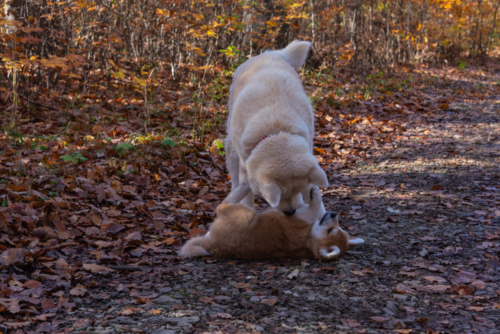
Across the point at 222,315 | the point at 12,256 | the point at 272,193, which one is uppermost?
the point at 272,193

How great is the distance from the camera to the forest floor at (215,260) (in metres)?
2.97

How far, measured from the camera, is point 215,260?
13.7ft

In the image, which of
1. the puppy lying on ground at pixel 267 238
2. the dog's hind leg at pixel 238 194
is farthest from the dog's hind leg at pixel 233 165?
the puppy lying on ground at pixel 267 238

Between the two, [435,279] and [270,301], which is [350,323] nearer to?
[270,301]

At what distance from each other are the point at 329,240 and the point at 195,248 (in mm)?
1334

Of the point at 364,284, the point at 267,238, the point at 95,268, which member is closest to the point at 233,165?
the point at 267,238

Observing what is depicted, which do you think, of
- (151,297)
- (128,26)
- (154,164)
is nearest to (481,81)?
(128,26)

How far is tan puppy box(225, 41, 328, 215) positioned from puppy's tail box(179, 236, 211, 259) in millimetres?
773

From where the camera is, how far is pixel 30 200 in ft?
15.0

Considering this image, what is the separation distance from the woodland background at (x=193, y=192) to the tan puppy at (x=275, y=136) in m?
0.79

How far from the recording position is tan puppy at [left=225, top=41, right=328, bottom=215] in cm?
412

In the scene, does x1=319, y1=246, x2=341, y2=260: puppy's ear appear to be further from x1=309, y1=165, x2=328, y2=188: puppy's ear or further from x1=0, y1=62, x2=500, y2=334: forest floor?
x1=309, y1=165, x2=328, y2=188: puppy's ear

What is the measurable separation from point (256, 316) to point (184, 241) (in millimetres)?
1806

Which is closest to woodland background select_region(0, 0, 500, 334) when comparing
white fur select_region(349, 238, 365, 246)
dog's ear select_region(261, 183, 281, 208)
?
white fur select_region(349, 238, 365, 246)
